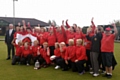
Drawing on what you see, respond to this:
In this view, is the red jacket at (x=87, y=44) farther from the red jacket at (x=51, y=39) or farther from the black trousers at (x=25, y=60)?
the black trousers at (x=25, y=60)

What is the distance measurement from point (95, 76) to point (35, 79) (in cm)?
217

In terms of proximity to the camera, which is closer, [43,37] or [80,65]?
[80,65]

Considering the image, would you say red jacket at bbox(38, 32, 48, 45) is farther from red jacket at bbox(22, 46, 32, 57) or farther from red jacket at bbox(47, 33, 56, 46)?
red jacket at bbox(22, 46, 32, 57)

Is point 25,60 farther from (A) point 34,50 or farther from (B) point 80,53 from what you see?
(B) point 80,53

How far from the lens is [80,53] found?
7988 millimetres

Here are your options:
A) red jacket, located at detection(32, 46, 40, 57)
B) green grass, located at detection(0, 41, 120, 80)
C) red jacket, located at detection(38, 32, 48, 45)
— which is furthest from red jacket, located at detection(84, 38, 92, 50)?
red jacket, located at detection(32, 46, 40, 57)

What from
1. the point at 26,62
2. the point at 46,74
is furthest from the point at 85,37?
the point at 26,62

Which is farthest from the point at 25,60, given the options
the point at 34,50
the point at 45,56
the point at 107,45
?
the point at 107,45

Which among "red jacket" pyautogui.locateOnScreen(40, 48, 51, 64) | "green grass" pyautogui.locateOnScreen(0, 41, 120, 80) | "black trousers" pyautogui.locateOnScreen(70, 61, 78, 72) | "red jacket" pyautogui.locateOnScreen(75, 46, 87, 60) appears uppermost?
"red jacket" pyautogui.locateOnScreen(75, 46, 87, 60)

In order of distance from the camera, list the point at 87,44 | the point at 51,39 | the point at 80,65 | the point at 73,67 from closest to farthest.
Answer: the point at 80,65
the point at 87,44
the point at 73,67
the point at 51,39

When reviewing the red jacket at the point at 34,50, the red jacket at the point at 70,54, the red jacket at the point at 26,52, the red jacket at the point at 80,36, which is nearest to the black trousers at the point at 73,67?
the red jacket at the point at 70,54

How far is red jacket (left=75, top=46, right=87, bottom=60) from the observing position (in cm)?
790

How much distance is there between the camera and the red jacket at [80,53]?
25.9 feet

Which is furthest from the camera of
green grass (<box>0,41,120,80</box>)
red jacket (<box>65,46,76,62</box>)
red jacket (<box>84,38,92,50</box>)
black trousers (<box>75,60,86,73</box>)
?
red jacket (<box>65,46,76,62</box>)
